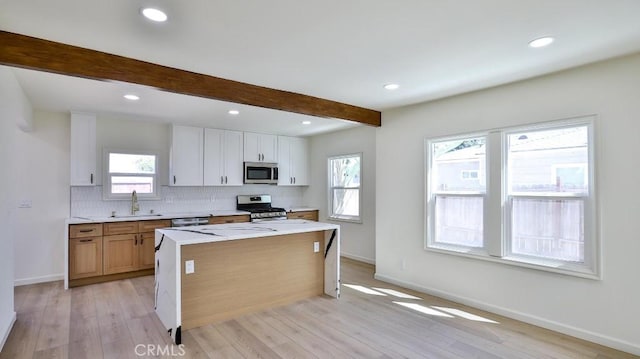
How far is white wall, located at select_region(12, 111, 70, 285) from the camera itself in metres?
4.60

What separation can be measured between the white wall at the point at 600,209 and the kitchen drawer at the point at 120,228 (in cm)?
386

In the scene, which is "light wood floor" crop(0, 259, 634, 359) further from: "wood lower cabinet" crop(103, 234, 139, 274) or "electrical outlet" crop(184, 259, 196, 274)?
"wood lower cabinet" crop(103, 234, 139, 274)

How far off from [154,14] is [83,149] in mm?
3800

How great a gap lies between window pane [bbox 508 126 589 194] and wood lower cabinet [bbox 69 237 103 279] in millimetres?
5333

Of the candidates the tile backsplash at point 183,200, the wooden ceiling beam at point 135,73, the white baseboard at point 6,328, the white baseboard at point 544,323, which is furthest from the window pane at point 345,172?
the white baseboard at point 6,328

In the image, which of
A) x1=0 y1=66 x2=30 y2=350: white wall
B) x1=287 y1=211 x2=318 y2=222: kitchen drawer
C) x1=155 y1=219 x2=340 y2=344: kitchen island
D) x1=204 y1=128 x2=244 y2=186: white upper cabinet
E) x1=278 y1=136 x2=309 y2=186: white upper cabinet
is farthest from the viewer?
x1=278 y1=136 x2=309 y2=186: white upper cabinet

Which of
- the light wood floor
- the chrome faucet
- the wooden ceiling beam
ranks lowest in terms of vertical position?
the light wood floor

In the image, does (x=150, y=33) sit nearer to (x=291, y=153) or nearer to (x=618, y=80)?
(x=618, y=80)

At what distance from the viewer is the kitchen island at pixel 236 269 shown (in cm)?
316

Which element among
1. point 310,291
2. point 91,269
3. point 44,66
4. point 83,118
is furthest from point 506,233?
point 83,118

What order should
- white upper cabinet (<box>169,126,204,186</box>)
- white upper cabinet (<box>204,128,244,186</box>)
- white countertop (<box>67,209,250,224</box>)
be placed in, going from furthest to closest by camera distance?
white upper cabinet (<box>204,128,244,186</box>)
white upper cabinet (<box>169,126,204,186</box>)
white countertop (<box>67,209,250,224</box>)

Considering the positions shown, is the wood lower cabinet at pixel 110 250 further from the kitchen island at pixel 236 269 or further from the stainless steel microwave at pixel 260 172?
the stainless steel microwave at pixel 260 172

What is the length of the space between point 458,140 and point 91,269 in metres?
5.15

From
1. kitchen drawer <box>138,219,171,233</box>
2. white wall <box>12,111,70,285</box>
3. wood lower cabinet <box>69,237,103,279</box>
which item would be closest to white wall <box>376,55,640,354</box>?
kitchen drawer <box>138,219,171,233</box>
